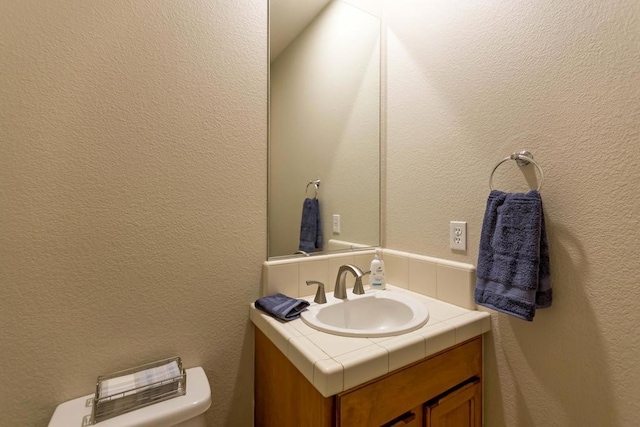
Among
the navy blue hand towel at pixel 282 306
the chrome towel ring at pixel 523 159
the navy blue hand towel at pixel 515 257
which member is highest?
the chrome towel ring at pixel 523 159

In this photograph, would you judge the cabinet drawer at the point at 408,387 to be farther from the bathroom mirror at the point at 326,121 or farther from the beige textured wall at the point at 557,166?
the bathroom mirror at the point at 326,121

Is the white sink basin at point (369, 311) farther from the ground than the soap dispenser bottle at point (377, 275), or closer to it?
closer to it

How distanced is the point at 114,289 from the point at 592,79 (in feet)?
5.00

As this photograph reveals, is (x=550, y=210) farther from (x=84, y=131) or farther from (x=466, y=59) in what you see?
(x=84, y=131)

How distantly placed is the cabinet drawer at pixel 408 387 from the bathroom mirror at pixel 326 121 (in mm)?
625

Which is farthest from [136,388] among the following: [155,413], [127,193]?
[127,193]

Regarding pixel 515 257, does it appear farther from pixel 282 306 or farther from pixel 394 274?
pixel 282 306

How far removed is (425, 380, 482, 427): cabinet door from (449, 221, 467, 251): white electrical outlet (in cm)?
48

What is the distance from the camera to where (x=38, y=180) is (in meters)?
0.84

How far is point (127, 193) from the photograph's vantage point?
0.95 metres

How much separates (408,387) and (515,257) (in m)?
0.50

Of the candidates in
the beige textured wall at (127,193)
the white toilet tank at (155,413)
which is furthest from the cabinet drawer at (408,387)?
the beige textured wall at (127,193)

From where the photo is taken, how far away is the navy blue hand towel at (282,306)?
39.9 inches

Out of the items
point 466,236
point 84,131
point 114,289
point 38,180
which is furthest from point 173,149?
point 466,236
